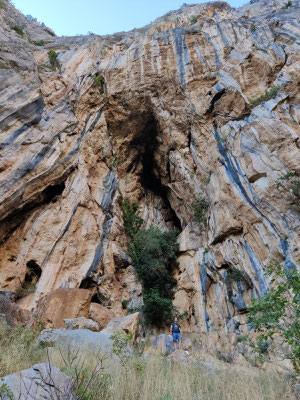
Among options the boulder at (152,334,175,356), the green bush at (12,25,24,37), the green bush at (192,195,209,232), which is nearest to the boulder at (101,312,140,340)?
the boulder at (152,334,175,356)

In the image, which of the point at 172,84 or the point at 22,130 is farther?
the point at 172,84

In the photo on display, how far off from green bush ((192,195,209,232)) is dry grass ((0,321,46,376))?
36.0ft

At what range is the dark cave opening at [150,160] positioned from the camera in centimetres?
1880

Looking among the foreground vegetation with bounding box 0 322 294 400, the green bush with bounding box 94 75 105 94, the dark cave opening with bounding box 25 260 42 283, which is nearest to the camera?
the foreground vegetation with bounding box 0 322 294 400

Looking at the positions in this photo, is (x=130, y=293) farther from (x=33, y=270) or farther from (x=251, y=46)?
(x=251, y=46)

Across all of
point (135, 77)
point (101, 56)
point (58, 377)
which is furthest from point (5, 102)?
point (58, 377)

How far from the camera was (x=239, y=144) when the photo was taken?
12.4m

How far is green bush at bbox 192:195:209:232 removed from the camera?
48.0ft

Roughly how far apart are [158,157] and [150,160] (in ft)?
4.68

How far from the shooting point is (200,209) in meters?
14.8

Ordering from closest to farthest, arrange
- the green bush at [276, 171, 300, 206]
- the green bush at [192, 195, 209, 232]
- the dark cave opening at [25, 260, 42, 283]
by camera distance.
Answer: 1. the green bush at [276, 171, 300, 206]
2. the dark cave opening at [25, 260, 42, 283]
3. the green bush at [192, 195, 209, 232]

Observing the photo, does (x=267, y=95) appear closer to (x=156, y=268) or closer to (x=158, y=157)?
(x=158, y=157)

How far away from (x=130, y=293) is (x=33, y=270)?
184 inches

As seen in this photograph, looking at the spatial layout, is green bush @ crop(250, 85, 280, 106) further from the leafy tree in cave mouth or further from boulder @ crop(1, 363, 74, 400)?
boulder @ crop(1, 363, 74, 400)
